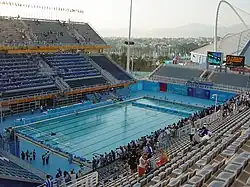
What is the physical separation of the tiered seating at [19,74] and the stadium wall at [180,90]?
948 centimetres

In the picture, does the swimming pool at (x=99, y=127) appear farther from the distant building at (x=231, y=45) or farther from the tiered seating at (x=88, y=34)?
the distant building at (x=231, y=45)

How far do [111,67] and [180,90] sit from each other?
292 inches

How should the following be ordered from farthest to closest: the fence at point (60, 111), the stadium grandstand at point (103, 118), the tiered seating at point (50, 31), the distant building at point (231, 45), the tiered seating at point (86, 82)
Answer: the distant building at point (231, 45), the tiered seating at point (50, 31), the tiered seating at point (86, 82), the fence at point (60, 111), the stadium grandstand at point (103, 118)

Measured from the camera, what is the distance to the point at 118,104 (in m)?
26.9

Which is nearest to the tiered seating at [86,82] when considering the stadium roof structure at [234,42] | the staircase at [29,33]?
the staircase at [29,33]

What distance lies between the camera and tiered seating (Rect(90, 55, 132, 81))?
33666 mm

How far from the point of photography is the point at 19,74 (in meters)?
26.4

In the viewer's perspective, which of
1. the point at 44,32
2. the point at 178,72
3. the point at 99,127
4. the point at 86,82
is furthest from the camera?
the point at 178,72

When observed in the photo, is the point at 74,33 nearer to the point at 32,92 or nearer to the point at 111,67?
the point at 111,67

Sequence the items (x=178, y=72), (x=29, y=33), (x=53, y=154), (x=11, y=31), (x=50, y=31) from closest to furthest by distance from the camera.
→ (x=53, y=154)
(x=11, y=31)
(x=29, y=33)
(x=50, y=31)
(x=178, y=72)

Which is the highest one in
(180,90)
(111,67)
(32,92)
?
(111,67)

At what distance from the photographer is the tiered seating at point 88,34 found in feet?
121

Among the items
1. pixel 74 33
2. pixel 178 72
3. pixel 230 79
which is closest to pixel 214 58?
pixel 230 79

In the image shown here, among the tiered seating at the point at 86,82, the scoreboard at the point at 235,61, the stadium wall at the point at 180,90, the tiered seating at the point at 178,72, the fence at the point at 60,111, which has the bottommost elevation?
the fence at the point at 60,111
